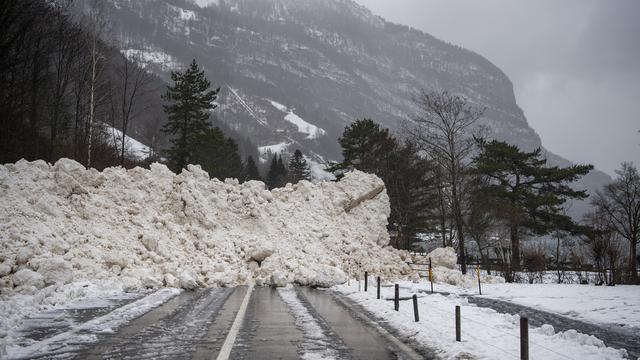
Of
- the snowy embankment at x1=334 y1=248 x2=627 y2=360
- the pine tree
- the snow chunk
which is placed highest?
the pine tree

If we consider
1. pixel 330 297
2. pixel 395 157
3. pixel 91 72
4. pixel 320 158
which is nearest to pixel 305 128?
pixel 320 158

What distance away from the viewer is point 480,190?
35.0 meters

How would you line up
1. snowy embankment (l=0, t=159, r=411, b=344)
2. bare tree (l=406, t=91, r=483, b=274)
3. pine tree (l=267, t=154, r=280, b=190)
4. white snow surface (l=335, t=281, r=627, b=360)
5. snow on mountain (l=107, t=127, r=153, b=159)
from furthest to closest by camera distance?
pine tree (l=267, t=154, r=280, b=190), snow on mountain (l=107, t=127, r=153, b=159), bare tree (l=406, t=91, r=483, b=274), snowy embankment (l=0, t=159, r=411, b=344), white snow surface (l=335, t=281, r=627, b=360)

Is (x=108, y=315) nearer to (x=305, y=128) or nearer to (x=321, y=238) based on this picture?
(x=321, y=238)

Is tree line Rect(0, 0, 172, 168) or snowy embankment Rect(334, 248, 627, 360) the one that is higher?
tree line Rect(0, 0, 172, 168)

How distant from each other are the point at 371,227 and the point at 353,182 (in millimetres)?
3816

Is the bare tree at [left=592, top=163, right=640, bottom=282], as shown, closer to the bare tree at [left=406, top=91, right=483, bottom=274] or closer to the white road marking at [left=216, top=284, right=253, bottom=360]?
the bare tree at [left=406, top=91, right=483, bottom=274]

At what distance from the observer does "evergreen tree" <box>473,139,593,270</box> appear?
3562 cm

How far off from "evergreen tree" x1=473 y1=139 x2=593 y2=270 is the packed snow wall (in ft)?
35.0

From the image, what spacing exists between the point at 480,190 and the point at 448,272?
36.5 feet

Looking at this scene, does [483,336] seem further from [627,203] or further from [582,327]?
[627,203]

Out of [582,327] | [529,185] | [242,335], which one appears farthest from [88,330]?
[529,185]

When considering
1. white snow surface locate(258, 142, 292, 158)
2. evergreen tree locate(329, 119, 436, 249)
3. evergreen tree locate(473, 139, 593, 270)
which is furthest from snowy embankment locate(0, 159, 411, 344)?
white snow surface locate(258, 142, 292, 158)

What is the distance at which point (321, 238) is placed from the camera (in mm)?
27234
